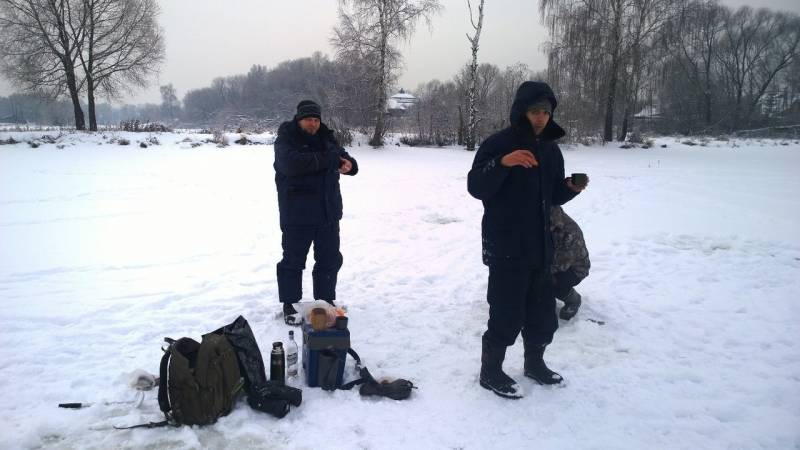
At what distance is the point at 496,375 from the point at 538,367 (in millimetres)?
344

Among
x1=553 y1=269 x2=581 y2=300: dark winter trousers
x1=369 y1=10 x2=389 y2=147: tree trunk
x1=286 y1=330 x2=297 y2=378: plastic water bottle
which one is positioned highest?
x1=369 y1=10 x2=389 y2=147: tree trunk

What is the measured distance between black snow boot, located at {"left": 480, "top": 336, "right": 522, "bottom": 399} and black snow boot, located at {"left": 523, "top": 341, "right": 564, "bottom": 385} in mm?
200

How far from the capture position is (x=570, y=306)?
4172mm

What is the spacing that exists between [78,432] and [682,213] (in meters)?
9.14

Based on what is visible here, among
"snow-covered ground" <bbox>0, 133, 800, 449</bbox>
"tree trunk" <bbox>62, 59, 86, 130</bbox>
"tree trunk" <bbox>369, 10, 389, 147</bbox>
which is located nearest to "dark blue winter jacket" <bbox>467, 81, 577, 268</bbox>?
"snow-covered ground" <bbox>0, 133, 800, 449</bbox>

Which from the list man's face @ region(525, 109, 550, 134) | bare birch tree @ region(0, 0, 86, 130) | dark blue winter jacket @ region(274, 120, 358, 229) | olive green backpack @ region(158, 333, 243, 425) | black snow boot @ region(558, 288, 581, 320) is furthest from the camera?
bare birch tree @ region(0, 0, 86, 130)

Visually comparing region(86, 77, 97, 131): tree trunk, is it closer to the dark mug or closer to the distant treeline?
the distant treeline

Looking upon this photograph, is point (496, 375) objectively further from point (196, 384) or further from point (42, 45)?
point (42, 45)

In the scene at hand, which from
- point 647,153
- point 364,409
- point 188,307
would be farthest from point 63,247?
point 647,153

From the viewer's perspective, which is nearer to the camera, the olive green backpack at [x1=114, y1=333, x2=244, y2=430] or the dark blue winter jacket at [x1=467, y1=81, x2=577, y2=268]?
the olive green backpack at [x1=114, y1=333, x2=244, y2=430]

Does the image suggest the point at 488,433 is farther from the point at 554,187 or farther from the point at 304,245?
the point at 304,245

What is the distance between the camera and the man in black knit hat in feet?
12.3

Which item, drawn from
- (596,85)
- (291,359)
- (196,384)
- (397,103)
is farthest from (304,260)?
(397,103)

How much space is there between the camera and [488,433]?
2.71 m
